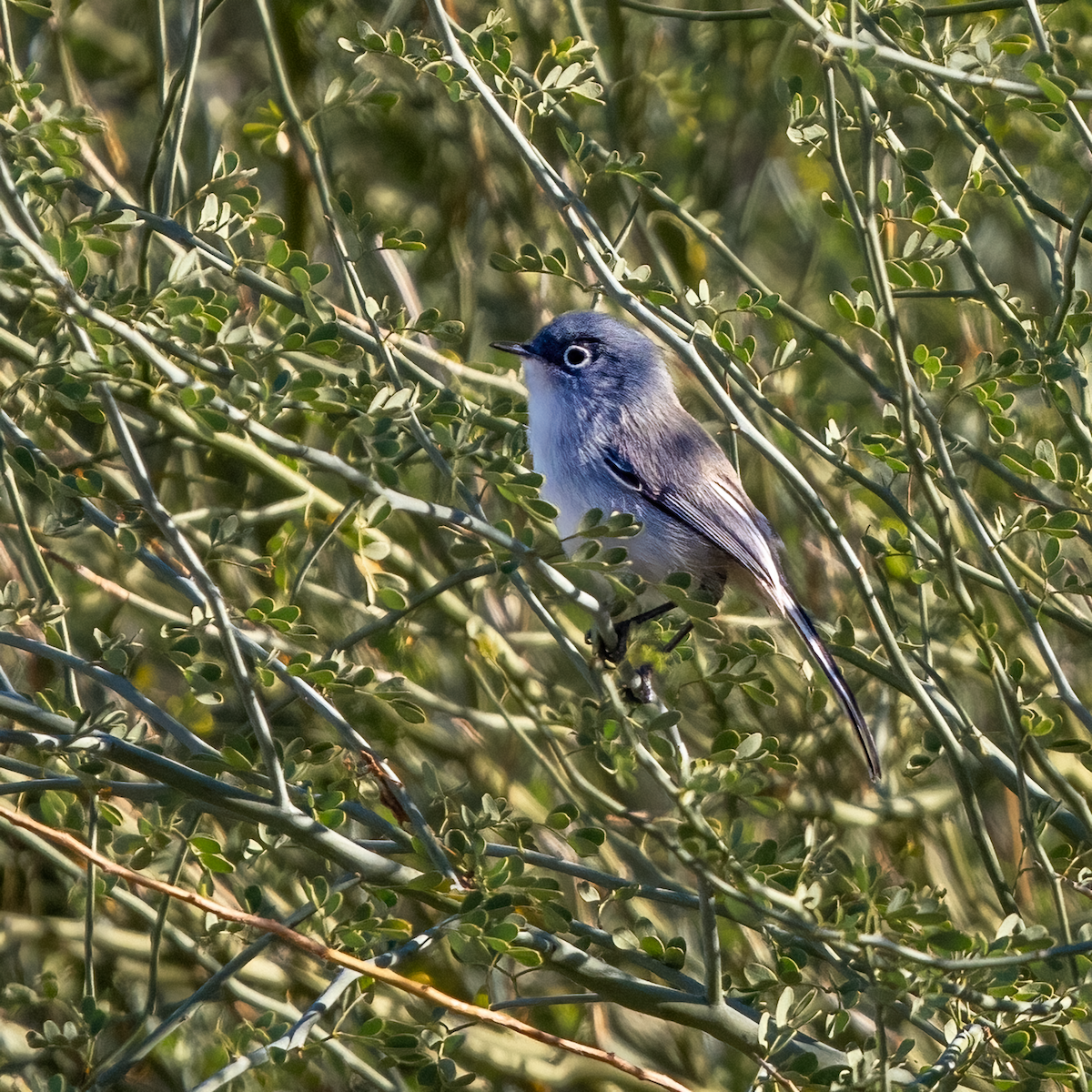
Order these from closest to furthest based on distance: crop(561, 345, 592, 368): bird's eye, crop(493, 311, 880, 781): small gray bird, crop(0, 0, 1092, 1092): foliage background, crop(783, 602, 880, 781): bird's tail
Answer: crop(0, 0, 1092, 1092): foliage background → crop(783, 602, 880, 781): bird's tail → crop(493, 311, 880, 781): small gray bird → crop(561, 345, 592, 368): bird's eye

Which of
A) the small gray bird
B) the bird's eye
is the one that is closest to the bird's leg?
the small gray bird

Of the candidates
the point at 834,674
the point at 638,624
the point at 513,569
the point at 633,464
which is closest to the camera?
the point at 513,569

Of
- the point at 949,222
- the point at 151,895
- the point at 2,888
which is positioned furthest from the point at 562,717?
the point at 2,888

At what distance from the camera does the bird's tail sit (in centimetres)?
266

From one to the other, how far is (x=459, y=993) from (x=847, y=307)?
1938 millimetres

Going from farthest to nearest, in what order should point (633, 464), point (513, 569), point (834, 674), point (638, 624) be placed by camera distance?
point (633, 464) → point (638, 624) → point (834, 674) → point (513, 569)

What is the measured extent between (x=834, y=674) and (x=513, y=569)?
107 centimetres

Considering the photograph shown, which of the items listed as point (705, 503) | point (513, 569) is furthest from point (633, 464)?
point (513, 569)

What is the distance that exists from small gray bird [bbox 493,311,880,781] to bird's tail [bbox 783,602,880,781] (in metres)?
0.13

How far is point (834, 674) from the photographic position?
8.78 ft

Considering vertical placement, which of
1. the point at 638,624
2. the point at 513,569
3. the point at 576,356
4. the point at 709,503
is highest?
the point at 513,569

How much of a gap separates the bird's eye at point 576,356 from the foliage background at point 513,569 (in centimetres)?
18

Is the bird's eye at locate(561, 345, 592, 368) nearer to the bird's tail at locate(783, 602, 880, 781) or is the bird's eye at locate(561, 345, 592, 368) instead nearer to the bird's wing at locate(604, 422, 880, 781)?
the bird's wing at locate(604, 422, 880, 781)

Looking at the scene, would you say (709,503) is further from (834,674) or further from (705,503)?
(834,674)
